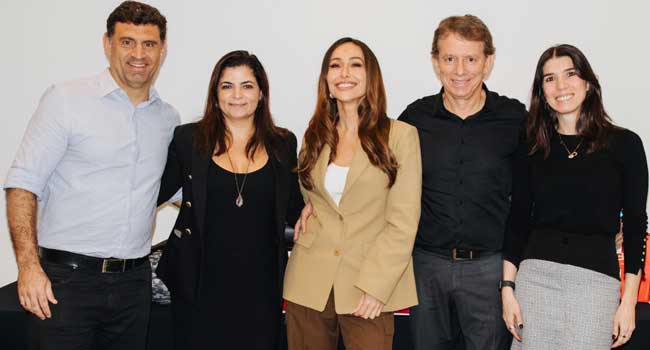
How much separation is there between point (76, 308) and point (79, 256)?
190mm

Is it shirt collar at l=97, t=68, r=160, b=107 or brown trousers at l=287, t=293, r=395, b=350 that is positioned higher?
shirt collar at l=97, t=68, r=160, b=107

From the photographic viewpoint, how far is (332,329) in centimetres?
223

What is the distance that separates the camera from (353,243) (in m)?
2.17

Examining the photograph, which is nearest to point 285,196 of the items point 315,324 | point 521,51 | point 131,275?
point 315,324

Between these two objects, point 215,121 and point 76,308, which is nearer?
point 76,308

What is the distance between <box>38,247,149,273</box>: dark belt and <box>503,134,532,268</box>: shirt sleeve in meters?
1.51

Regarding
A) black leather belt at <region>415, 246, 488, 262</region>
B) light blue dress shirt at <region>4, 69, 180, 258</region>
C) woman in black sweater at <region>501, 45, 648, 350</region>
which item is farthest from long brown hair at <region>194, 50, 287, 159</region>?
woman in black sweater at <region>501, 45, 648, 350</region>

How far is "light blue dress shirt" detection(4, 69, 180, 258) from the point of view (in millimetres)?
2143

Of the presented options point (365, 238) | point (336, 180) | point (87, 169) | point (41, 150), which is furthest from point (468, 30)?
point (41, 150)

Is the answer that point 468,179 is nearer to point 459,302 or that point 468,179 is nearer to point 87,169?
point 459,302

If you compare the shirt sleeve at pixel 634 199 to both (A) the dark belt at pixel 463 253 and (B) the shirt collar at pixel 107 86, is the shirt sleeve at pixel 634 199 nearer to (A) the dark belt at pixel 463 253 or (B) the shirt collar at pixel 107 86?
(A) the dark belt at pixel 463 253

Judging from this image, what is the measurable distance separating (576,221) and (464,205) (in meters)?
0.44

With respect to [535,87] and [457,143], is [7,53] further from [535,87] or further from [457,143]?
[535,87]

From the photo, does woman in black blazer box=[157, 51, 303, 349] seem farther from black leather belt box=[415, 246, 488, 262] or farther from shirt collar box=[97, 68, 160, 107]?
black leather belt box=[415, 246, 488, 262]
